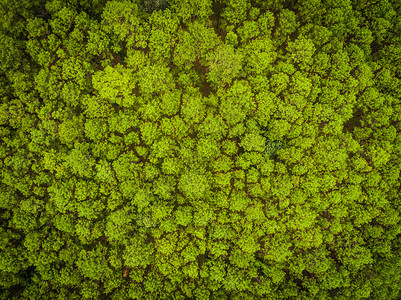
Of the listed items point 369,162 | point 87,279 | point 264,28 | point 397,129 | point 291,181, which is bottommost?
point 87,279

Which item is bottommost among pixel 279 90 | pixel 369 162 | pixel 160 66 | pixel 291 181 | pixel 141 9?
pixel 291 181

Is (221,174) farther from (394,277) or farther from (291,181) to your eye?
(394,277)

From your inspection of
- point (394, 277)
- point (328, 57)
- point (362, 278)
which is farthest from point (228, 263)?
point (328, 57)

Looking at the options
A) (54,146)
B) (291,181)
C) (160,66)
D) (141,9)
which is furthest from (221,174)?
(141,9)

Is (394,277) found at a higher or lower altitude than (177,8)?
lower

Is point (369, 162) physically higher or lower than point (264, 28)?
lower

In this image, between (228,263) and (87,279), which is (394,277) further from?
(87,279)
